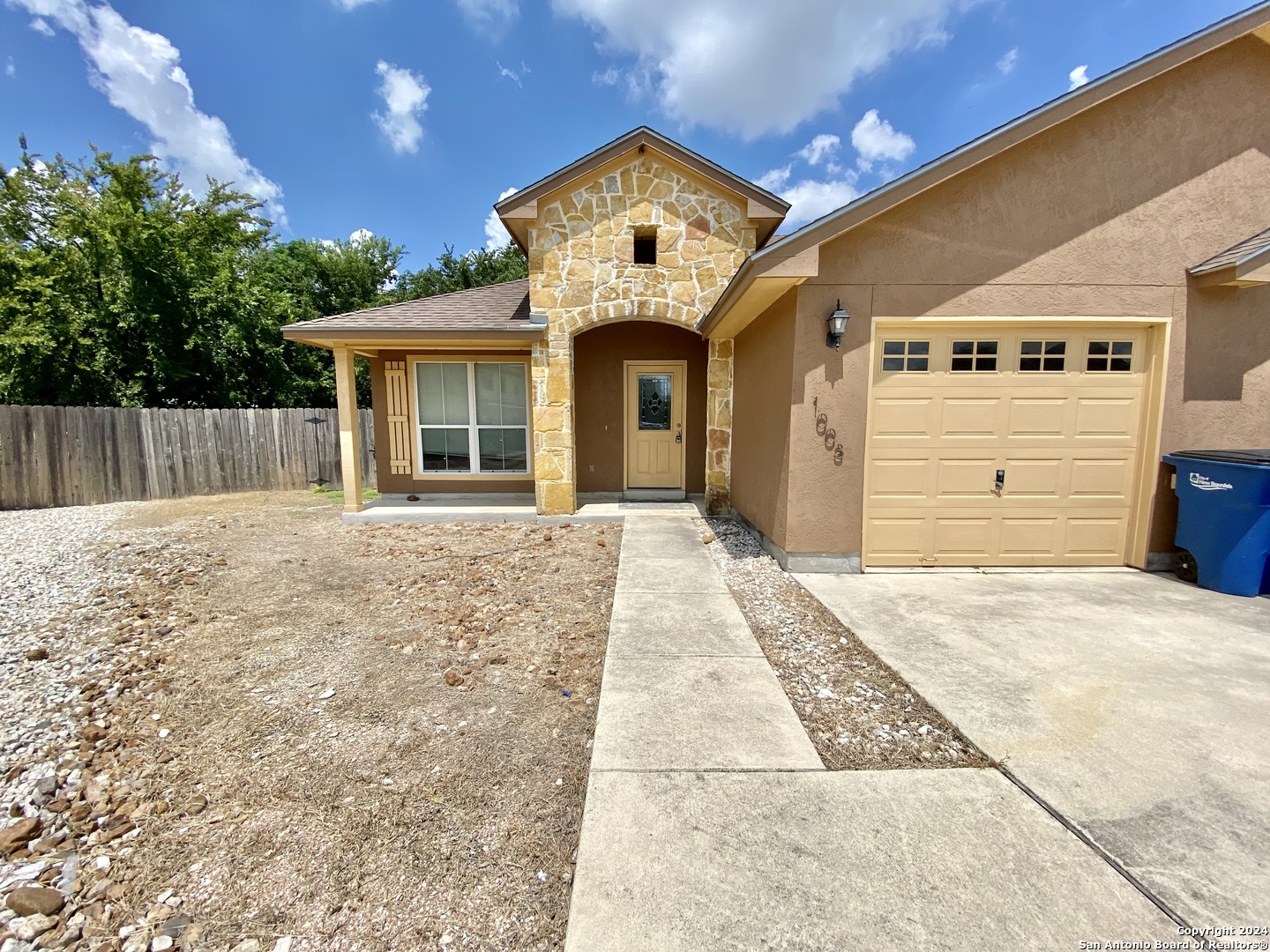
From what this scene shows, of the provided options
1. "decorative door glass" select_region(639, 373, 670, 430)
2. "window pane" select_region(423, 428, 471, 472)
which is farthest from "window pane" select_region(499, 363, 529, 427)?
"decorative door glass" select_region(639, 373, 670, 430)

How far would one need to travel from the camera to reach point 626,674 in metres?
3.39

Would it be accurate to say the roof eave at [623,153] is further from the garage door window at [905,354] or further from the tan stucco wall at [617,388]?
the garage door window at [905,354]

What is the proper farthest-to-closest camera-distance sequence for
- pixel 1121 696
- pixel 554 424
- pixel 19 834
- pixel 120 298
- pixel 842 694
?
pixel 120 298 → pixel 554 424 → pixel 842 694 → pixel 1121 696 → pixel 19 834

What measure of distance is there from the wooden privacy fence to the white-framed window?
3681 mm

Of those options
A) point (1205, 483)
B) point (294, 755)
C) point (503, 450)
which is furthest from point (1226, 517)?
point (503, 450)

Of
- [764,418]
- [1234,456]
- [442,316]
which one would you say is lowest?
[1234,456]

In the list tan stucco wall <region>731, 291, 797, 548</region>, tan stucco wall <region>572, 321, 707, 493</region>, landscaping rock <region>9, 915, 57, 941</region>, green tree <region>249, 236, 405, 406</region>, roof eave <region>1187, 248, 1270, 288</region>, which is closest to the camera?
landscaping rock <region>9, 915, 57, 941</region>

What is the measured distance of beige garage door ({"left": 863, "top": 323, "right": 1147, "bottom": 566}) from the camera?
5254 millimetres

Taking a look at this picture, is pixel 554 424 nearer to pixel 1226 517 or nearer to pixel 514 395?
pixel 514 395

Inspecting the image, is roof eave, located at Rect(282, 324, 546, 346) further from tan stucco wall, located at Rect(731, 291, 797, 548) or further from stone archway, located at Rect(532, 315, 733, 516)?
tan stucco wall, located at Rect(731, 291, 797, 548)

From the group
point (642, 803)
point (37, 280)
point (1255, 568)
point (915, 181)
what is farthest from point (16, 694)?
point (37, 280)

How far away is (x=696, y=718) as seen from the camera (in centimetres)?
291

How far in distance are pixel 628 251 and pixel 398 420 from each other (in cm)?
501

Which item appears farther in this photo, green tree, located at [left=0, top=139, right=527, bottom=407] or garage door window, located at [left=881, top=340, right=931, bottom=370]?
green tree, located at [left=0, top=139, right=527, bottom=407]
